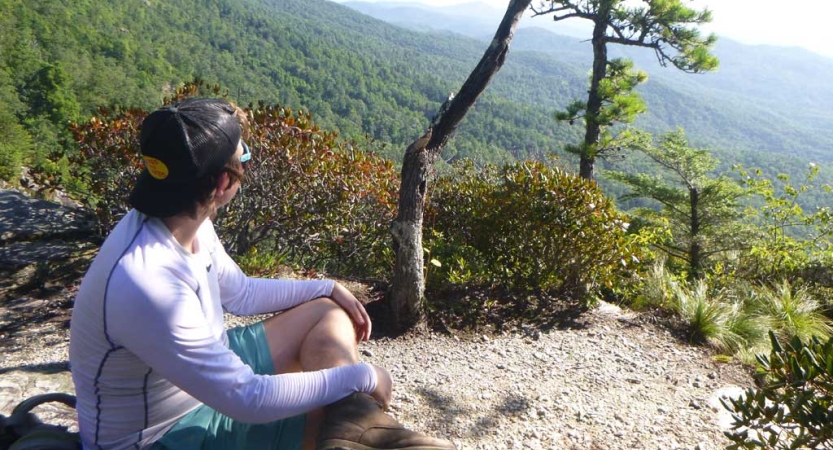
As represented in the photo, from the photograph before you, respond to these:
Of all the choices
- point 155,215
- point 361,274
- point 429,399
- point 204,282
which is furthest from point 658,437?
point 361,274

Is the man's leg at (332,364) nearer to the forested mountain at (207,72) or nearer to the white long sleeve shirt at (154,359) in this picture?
the white long sleeve shirt at (154,359)

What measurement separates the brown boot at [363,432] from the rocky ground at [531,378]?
116 centimetres

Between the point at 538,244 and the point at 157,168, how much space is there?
10.5 ft

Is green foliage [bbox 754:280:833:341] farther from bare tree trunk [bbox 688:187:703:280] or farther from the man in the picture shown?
the man

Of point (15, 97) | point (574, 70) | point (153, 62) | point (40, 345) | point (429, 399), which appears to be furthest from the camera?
point (574, 70)

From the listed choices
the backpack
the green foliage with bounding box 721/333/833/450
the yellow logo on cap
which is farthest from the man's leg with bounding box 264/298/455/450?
Result: the green foliage with bounding box 721/333/833/450

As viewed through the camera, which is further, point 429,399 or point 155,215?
point 429,399

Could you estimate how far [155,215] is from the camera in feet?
3.88

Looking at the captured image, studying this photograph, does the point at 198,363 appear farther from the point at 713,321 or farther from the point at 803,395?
the point at 713,321

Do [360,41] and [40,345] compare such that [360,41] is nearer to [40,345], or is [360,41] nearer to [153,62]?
[153,62]

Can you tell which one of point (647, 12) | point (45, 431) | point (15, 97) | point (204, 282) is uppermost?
point (647, 12)

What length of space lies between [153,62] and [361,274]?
6108cm

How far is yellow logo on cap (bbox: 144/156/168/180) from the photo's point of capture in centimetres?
117

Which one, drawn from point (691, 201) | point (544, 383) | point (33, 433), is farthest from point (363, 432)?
point (691, 201)
